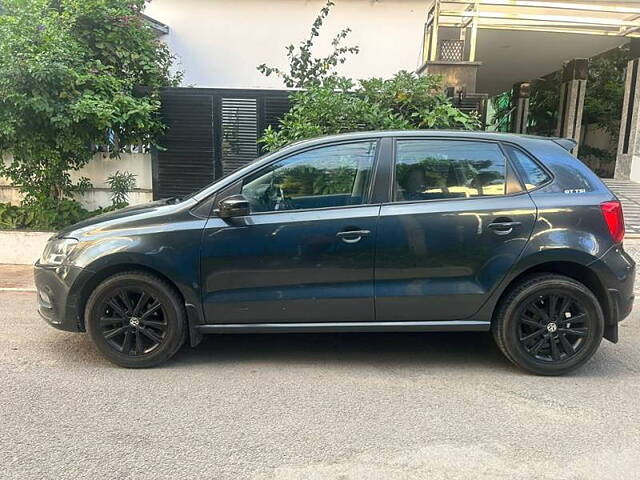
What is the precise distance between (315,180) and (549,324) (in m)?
2.06

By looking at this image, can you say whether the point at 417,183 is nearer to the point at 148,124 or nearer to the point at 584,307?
the point at 584,307

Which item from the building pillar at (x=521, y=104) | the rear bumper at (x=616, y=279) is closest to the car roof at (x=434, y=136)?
the rear bumper at (x=616, y=279)

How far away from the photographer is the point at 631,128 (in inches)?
501

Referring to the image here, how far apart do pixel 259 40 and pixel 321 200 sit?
762 centimetres

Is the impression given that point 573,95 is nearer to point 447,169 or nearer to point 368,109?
point 368,109

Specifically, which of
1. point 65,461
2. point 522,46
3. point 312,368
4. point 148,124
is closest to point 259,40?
point 148,124

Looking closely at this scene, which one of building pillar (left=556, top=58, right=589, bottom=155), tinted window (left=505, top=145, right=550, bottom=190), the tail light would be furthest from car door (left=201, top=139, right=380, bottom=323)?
building pillar (left=556, top=58, right=589, bottom=155)

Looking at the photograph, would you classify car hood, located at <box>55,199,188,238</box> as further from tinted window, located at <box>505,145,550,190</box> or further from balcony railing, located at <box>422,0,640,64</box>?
balcony railing, located at <box>422,0,640,64</box>

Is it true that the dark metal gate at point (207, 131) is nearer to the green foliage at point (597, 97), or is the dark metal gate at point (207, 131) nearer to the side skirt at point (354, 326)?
the side skirt at point (354, 326)

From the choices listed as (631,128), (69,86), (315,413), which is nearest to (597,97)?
(631,128)

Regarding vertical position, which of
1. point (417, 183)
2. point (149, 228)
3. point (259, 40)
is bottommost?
point (149, 228)

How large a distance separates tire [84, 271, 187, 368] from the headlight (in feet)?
1.18

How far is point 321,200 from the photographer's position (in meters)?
3.89

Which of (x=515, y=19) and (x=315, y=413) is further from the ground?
(x=515, y=19)
